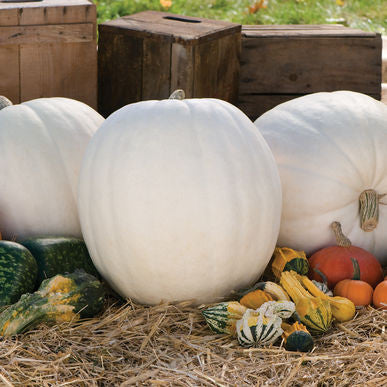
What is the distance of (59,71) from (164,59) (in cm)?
53

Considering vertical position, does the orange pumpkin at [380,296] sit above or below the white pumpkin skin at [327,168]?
below

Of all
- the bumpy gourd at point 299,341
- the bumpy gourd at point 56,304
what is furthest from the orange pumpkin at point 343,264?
the bumpy gourd at point 56,304

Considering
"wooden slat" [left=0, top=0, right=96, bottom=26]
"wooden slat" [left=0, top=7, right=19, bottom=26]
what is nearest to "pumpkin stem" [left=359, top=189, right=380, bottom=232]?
"wooden slat" [left=0, top=0, right=96, bottom=26]

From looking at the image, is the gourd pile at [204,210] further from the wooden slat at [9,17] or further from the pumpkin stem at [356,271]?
the wooden slat at [9,17]

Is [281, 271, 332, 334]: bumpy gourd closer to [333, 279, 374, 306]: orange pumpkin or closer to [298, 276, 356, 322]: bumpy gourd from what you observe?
[298, 276, 356, 322]: bumpy gourd

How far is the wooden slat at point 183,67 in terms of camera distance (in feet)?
11.1

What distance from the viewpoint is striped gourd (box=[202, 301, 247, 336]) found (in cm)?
212

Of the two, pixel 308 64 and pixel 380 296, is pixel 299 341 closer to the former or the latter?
pixel 380 296

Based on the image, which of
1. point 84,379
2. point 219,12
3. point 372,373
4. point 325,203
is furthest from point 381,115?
point 219,12

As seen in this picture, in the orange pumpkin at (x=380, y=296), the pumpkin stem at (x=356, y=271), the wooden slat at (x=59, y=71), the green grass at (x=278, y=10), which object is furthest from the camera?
the green grass at (x=278, y=10)

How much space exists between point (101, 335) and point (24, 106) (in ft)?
3.35

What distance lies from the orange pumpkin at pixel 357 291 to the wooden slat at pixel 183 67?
4.77ft

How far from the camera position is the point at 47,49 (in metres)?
3.37

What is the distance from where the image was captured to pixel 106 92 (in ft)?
12.3
